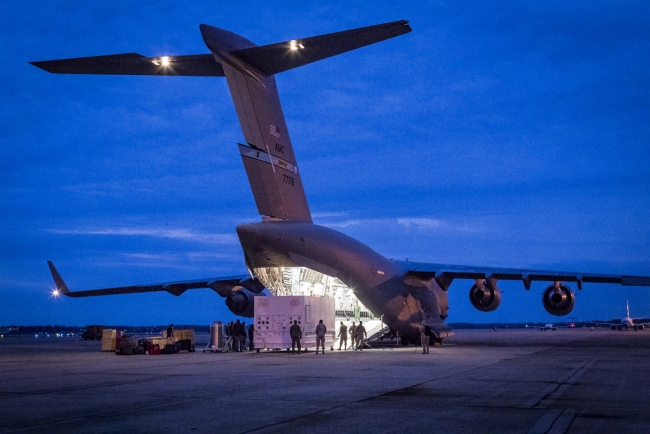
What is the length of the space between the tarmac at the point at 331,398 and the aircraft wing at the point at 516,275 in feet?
30.3

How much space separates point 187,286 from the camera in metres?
31.0

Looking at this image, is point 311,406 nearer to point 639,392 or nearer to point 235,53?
point 639,392

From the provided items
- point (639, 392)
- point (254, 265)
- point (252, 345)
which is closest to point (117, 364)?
point (254, 265)

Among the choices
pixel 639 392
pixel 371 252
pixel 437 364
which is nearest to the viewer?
pixel 639 392

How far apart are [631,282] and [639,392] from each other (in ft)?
53.8

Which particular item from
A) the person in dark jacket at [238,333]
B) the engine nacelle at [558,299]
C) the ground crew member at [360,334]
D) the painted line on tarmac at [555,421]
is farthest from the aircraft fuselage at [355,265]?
the painted line on tarmac at [555,421]

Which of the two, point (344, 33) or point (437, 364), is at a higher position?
point (344, 33)

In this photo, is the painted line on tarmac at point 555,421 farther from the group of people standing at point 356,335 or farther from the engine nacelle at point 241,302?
the engine nacelle at point 241,302

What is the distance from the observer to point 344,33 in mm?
13242

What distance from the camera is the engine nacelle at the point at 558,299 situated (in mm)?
26906

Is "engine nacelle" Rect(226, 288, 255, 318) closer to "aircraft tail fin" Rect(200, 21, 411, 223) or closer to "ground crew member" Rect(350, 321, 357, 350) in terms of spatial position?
"ground crew member" Rect(350, 321, 357, 350)

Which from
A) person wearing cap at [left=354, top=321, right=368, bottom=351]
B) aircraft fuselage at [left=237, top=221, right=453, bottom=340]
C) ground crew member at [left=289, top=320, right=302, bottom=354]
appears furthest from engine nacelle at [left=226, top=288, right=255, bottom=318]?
ground crew member at [left=289, top=320, right=302, bottom=354]

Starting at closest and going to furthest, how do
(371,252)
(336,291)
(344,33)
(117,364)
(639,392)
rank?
1. (639,392)
2. (344,33)
3. (117,364)
4. (371,252)
5. (336,291)

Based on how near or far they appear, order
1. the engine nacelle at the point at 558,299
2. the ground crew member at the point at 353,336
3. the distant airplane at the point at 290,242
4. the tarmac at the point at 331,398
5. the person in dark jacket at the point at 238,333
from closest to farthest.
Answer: the tarmac at the point at 331,398 → the distant airplane at the point at 290,242 → the person in dark jacket at the point at 238,333 → the ground crew member at the point at 353,336 → the engine nacelle at the point at 558,299
